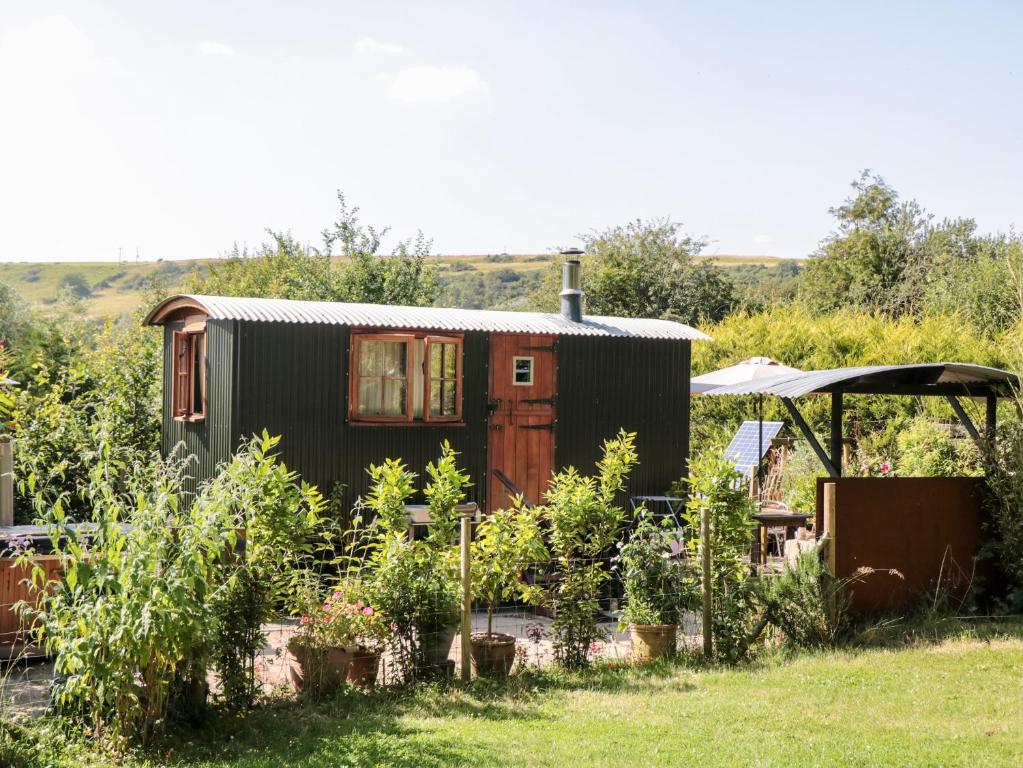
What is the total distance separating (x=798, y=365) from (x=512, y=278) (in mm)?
52777

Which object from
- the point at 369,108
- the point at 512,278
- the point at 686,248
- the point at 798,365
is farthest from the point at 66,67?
the point at 512,278

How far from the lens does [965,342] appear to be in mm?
15539

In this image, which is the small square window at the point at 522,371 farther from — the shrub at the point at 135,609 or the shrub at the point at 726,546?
the shrub at the point at 135,609

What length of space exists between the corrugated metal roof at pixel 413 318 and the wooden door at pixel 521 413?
0.75 ft

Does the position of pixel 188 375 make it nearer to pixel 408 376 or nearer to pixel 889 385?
pixel 408 376

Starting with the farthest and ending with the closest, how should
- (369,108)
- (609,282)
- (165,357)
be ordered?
1. (609,282)
2. (369,108)
3. (165,357)

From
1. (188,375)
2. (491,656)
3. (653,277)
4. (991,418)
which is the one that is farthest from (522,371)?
(653,277)

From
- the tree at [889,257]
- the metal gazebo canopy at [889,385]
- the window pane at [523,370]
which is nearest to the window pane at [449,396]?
the window pane at [523,370]

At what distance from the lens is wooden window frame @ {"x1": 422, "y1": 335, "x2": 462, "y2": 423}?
10.5 m

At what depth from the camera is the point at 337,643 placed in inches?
240

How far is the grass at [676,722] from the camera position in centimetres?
492

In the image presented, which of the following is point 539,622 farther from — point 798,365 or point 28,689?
point 798,365

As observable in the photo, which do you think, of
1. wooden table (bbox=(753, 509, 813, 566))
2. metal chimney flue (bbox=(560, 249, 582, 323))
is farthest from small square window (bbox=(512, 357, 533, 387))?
wooden table (bbox=(753, 509, 813, 566))

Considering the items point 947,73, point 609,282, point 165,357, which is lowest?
point 165,357
